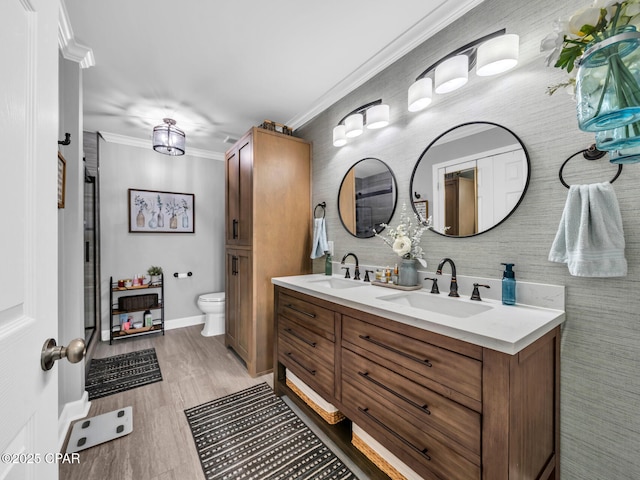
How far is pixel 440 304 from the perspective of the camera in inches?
62.2

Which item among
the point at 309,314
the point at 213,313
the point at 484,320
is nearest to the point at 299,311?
the point at 309,314

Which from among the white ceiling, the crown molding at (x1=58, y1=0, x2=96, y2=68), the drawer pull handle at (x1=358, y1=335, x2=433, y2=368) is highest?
the white ceiling

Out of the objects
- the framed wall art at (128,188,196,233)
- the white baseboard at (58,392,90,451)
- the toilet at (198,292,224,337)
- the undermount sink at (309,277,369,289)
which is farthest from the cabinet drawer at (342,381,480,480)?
the framed wall art at (128,188,196,233)

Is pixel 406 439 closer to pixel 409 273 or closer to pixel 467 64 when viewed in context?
pixel 409 273

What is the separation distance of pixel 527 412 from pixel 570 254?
65cm

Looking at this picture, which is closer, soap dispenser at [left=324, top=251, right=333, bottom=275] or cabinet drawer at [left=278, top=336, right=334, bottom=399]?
cabinet drawer at [left=278, top=336, right=334, bottom=399]

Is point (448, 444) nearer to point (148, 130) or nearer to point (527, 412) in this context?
point (527, 412)

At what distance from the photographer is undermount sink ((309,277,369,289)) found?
83.4 inches

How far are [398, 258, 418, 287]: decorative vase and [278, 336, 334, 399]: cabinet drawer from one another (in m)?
0.71

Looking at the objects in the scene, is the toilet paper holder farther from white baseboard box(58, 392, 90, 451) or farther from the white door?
the white door

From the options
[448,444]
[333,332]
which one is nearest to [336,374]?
[333,332]

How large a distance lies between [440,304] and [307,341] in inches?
33.6

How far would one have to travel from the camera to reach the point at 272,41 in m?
1.87

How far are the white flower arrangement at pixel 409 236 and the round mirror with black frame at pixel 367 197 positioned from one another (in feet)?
0.57
